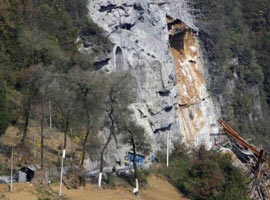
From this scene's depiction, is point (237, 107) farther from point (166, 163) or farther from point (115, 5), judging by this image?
point (166, 163)

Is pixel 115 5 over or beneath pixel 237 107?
over

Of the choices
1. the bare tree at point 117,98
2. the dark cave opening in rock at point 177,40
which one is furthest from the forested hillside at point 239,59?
the bare tree at point 117,98

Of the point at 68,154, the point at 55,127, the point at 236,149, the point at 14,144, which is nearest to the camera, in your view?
the point at 14,144

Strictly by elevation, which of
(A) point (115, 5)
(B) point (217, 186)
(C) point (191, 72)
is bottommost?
(B) point (217, 186)

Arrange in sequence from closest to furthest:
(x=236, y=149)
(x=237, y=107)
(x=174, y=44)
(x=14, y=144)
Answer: (x=14, y=144)
(x=236, y=149)
(x=174, y=44)
(x=237, y=107)

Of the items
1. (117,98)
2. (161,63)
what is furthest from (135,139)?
(161,63)

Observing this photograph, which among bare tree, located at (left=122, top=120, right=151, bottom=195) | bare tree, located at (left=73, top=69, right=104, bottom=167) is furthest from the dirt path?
bare tree, located at (left=73, top=69, right=104, bottom=167)

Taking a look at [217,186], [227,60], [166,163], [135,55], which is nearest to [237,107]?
[227,60]

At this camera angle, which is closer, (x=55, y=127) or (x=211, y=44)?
(x=55, y=127)
